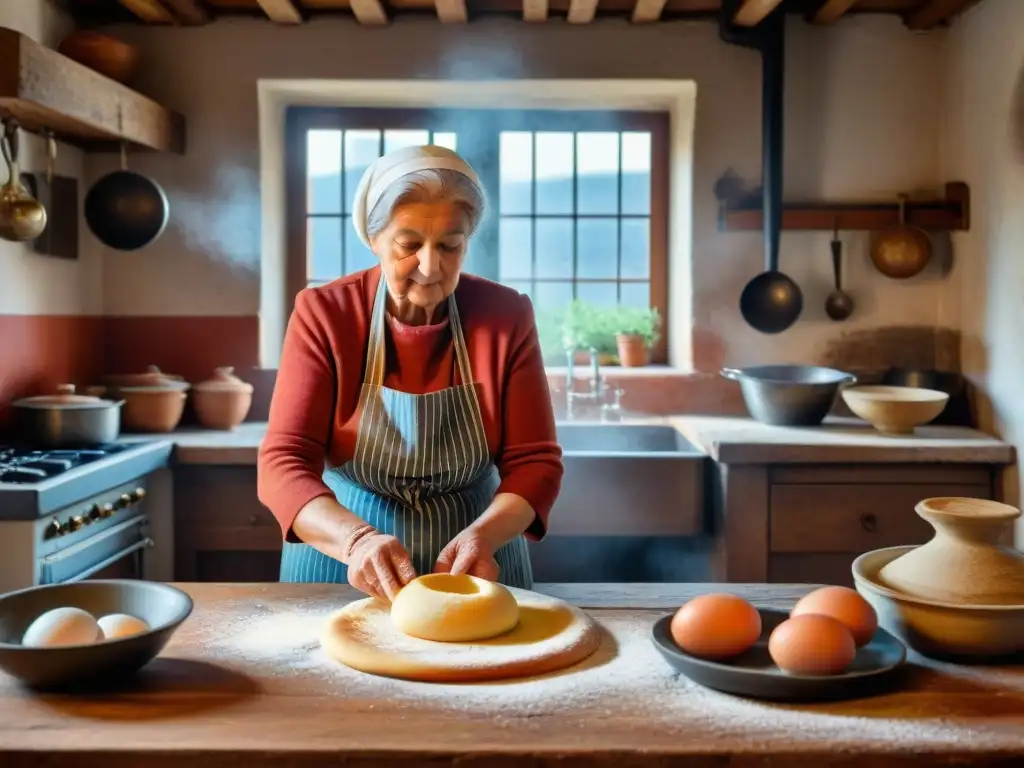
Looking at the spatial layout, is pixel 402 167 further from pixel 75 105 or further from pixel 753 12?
pixel 753 12

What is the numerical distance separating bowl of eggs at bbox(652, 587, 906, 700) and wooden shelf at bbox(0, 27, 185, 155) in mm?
1985

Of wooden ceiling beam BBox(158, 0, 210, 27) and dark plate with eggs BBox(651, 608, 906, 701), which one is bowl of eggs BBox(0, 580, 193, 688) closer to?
dark plate with eggs BBox(651, 608, 906, 701)

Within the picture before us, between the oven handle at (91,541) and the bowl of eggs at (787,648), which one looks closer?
the bowl of eggs at (787,648)

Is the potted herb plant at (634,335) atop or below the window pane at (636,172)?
below

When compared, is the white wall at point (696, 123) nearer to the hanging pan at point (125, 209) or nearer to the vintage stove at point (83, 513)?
the hanging pan at point (125, 209)

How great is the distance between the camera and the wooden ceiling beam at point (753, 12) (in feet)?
10.2

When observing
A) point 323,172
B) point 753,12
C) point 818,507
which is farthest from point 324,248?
point 818,507

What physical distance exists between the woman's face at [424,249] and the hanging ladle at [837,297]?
2028 mm

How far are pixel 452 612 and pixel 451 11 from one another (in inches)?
96.1

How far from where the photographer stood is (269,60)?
137 inches

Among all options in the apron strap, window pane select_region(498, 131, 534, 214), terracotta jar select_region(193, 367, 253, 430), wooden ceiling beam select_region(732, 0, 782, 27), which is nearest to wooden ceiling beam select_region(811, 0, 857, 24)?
wooden ceiling beam select_region(732, 0, 782, 27)

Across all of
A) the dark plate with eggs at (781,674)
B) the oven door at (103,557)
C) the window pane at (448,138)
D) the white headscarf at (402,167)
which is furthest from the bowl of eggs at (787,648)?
the window pane at (448,138)

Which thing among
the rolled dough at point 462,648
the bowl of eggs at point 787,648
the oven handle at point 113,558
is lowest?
the oven handle at point 113,558

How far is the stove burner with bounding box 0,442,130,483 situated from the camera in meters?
2.33
